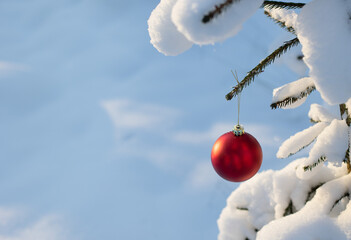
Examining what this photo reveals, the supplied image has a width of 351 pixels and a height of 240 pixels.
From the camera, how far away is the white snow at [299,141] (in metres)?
1.85

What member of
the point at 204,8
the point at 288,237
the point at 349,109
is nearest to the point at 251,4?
the point at 204,8

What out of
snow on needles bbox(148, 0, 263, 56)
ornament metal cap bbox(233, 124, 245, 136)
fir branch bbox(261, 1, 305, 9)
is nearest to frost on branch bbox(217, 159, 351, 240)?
ornament metal cap bbox(233, 124, 245, 136)

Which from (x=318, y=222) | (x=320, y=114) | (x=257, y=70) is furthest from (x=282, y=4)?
(x=318, y=222)

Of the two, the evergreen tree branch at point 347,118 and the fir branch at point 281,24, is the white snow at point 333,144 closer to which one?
the evergreen tree branch at point 347,118

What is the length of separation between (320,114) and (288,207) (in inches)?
27.3

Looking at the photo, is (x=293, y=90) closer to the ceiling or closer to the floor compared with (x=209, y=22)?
closer to the ceiling

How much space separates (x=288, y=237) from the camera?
1648 mm

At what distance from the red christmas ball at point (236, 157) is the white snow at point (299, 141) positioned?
22 centimetres

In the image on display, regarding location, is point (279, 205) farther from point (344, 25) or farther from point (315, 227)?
point (344, 25)

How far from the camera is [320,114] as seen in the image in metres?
2.04

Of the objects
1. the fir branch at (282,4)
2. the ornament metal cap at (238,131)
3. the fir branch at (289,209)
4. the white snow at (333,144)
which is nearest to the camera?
the fir branch at (282,4)

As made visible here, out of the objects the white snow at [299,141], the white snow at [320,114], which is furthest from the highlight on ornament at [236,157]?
the white snow at [320,114]

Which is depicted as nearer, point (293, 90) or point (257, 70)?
point (257, 70)

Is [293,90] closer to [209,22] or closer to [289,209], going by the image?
[209,22]
